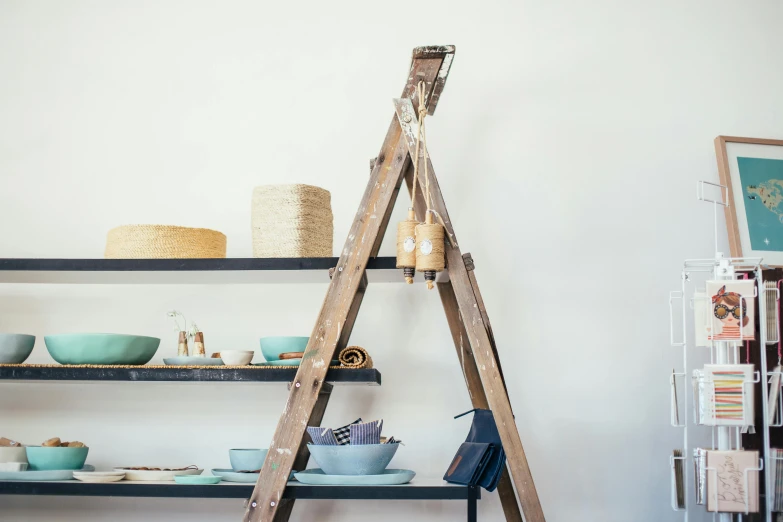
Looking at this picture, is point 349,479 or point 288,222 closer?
point 349,479

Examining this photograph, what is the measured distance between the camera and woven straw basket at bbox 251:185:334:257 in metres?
2.29

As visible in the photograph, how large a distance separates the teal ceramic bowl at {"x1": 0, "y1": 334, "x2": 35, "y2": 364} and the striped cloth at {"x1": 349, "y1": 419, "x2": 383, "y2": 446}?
1001 mm

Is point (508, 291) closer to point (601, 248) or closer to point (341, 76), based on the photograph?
point (601, 248)

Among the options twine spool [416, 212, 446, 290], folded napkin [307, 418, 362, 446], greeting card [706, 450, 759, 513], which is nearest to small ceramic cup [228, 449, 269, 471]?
folded napkin [307, 418, 362, 446]

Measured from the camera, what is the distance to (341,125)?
2.77 meters

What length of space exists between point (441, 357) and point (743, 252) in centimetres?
103

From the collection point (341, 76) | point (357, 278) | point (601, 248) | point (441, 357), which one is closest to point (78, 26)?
point (341, 76)

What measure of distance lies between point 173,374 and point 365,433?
1.79ft

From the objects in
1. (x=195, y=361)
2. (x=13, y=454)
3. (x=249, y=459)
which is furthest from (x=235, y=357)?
(x=13, y=454)

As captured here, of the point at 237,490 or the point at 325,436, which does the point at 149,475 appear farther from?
the point at 325,436

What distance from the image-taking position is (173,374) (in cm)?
219

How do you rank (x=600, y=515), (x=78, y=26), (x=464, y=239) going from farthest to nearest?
(x=78, y=26)
(x=464, y=239)
(x=600, y=515)

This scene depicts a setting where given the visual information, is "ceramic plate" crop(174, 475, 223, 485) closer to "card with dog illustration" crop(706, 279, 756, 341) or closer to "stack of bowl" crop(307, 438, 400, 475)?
"stack of bowl" crop(307, 438, 400, 475)

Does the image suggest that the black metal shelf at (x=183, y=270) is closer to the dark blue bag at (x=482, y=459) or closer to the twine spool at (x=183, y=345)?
the twine spool at (x=183, y=345)
